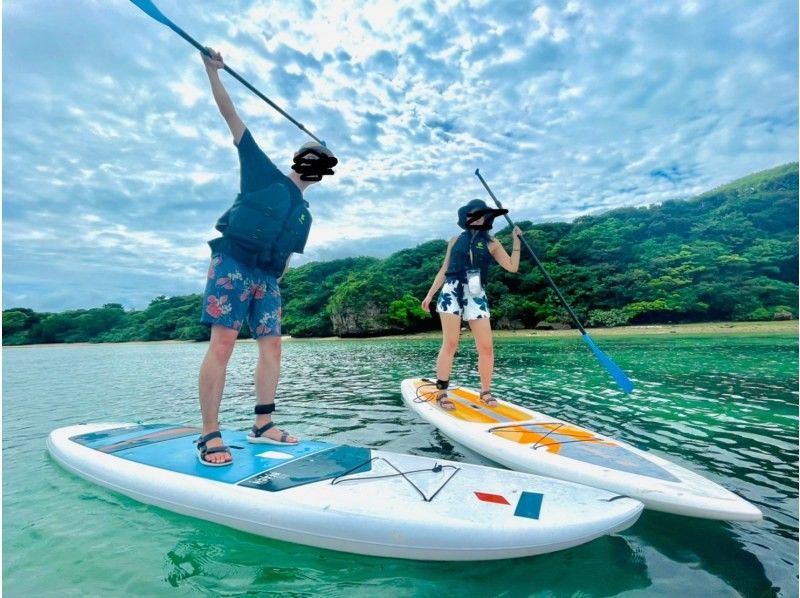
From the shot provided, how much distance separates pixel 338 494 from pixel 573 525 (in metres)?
1.38

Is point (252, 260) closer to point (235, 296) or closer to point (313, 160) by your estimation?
point (235, 296)

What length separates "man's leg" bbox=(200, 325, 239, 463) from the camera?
3.21m

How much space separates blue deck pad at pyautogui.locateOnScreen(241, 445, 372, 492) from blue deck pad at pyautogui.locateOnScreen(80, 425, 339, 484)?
0.09 metres

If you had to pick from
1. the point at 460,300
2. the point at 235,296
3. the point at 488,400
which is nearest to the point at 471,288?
the point at 460,300

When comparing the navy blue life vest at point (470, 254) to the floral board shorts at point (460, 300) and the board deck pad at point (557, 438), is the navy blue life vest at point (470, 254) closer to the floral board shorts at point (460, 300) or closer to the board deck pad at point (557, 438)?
the floral board shorts at point (460, 300)

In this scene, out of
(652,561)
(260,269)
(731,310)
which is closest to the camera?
(652,561)

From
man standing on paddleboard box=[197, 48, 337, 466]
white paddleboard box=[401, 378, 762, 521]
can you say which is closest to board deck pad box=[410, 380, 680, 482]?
white paddleboard box=[401, 378, 762, 521]

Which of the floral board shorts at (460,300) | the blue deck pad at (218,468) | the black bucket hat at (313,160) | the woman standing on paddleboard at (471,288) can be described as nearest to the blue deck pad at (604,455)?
→ the woman standing on paddleboard at (471,288)

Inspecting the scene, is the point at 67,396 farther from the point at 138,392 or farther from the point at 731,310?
the point at 731,310

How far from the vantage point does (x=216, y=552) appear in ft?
8.20

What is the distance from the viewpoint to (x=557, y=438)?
3.75m

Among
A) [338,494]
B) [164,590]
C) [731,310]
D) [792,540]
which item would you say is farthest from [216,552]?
[731,310]

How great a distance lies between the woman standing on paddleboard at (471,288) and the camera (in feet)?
16.9

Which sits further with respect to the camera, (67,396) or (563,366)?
(563,366)
